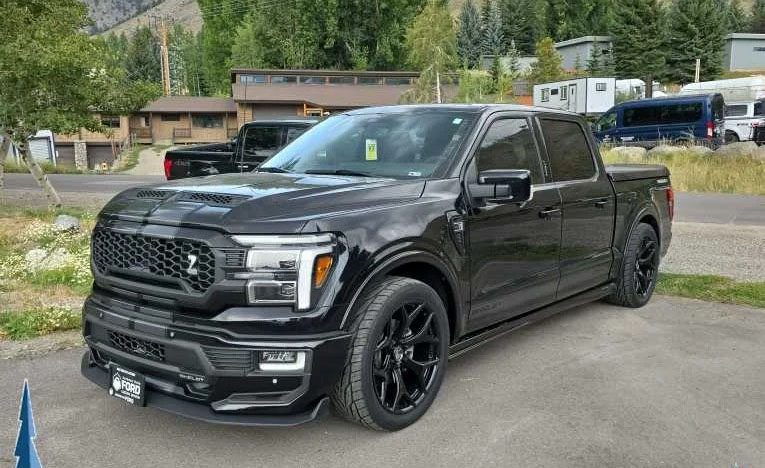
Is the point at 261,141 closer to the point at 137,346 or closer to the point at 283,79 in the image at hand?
the point at 137,346

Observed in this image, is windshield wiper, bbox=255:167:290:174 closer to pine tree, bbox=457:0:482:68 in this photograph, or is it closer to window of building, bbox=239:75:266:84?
window of building, bbox=239:75:266:84

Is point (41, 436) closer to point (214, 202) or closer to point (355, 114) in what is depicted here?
point (214, 202)

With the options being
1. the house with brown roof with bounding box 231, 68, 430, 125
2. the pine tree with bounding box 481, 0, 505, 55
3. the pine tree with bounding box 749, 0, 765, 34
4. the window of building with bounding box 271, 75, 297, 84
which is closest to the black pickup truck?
the house with brown roof with bounding box 231, 68, 430, 125

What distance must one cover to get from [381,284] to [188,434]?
4.41 ft

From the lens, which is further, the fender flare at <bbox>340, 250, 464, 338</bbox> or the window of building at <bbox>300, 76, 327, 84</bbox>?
the window of building at <bbox>300, 76, 327, 84</bbox>

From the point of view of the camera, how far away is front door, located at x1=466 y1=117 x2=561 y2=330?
13.6 feet

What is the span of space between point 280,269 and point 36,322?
133 inches

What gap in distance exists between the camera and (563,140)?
17.4ft

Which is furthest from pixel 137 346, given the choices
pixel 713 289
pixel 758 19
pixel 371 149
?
pixel 758 19

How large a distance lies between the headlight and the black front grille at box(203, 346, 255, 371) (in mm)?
242

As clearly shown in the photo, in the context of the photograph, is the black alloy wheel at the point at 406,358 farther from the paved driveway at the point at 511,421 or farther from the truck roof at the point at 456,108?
the truck roof at the point at 456,108

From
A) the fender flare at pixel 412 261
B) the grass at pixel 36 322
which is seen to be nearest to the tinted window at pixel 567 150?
the fender flare at pixel 412 261

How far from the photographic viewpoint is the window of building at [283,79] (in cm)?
5071

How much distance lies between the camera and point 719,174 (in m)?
17.4
